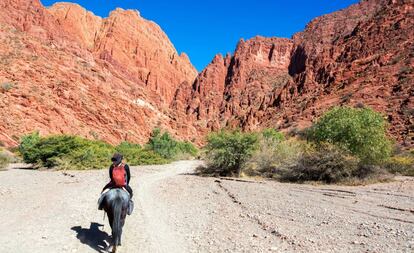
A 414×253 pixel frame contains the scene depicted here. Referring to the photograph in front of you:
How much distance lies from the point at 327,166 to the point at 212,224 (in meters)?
14.2

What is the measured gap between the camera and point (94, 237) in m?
7.13

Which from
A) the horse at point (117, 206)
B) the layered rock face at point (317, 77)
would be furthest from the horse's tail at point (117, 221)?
the layered rock face at point (317, 77)

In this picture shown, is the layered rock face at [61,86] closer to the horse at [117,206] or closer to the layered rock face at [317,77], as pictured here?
the layered rock face at [317,77]

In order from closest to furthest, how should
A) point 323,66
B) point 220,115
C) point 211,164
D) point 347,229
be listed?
point 347,229 < point 211,164 < point 323,66 < point 220,115

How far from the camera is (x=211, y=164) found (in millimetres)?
27438

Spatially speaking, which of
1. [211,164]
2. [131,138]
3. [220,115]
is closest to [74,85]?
[131,138]

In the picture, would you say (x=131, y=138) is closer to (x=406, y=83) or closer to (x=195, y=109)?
(x=406, y=83)

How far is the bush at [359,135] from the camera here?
22.7 meters

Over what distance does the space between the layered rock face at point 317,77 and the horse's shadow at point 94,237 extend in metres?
50.8

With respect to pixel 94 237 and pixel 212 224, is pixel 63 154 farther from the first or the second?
pixel 94 237

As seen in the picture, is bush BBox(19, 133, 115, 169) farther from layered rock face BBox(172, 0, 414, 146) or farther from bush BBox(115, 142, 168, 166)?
layered rock face BBox(172, 0, 414, 146)

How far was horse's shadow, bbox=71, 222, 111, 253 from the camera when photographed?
662 centimetres

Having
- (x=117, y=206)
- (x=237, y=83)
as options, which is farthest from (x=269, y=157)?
(x=237, y=83)

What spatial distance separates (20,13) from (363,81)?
87.5 meters
